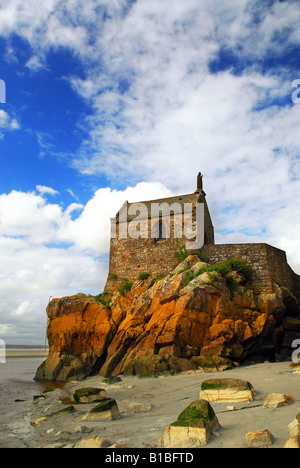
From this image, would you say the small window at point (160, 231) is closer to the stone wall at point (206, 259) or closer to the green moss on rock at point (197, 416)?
the stone wall at point (206, 259)

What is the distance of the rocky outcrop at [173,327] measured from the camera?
54.4ft

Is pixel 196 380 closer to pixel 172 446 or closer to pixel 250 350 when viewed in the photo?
pixel 250 350

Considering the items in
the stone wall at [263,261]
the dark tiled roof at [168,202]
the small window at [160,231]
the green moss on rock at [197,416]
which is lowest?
the green moss on rock at [197,416]

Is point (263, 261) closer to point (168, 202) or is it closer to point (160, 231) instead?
point (160, 231)

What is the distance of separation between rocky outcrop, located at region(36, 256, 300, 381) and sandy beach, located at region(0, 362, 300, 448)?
218 cm

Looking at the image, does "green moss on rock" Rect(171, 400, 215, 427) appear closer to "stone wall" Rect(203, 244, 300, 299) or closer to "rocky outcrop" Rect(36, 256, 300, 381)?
"rocky outcrop" Rect(36, 256, 300, 381)

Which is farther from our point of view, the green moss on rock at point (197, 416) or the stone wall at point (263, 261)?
the stone wall at point (263, 261)

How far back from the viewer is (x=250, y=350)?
56.2 feet

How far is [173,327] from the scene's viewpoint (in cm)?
1681

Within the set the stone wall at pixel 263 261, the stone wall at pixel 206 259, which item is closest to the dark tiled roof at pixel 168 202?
the stone wall at pixel 206 259

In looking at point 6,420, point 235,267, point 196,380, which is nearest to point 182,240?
point 235,267

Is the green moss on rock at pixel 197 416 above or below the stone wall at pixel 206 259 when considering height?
below

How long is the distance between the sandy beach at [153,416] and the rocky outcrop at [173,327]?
2184 mm

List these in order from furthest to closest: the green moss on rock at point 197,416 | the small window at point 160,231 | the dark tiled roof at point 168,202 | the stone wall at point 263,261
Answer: the dark tiled roof at point 168,202, the small window at point 160,231, the stone wall at point 263,261, the green moss on rock at point 197,416
